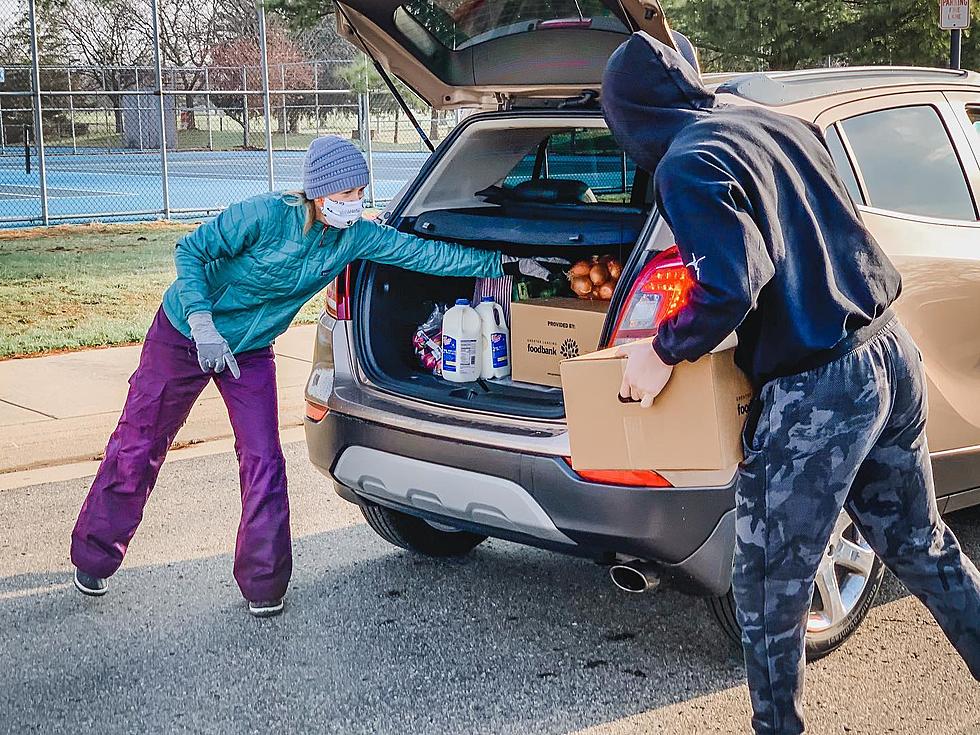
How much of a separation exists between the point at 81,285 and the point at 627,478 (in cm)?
878

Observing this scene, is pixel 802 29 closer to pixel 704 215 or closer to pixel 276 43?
pixel 704 215

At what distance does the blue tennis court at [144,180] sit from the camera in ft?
65.7

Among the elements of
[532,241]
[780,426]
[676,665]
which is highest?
[532,241]

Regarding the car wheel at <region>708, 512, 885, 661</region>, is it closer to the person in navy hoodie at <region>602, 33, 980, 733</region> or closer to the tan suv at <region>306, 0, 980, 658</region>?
the tan suv at <region>306, 0, 980, 658</region>

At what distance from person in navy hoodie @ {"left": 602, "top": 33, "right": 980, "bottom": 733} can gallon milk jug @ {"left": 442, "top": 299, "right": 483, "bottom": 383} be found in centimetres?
132

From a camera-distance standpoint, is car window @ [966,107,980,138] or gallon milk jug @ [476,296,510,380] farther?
car window @ [966,107,980,138]

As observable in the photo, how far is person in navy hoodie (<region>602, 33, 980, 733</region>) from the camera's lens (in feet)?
9.03

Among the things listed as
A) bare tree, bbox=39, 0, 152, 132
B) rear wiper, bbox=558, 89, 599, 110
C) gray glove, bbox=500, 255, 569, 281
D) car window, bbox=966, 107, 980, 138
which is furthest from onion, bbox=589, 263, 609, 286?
Result: bare tree, bbox=39, 0, 152, 132

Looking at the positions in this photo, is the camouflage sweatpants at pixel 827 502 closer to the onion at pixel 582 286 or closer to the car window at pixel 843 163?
the car window at pixel 843 163

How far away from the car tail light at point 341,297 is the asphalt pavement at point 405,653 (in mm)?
990

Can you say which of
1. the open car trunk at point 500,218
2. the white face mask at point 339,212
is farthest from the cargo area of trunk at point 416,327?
the white face mask at point 339,212

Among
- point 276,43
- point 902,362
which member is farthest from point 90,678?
point 276,43

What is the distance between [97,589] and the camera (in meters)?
4.55

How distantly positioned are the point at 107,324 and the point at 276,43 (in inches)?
621
